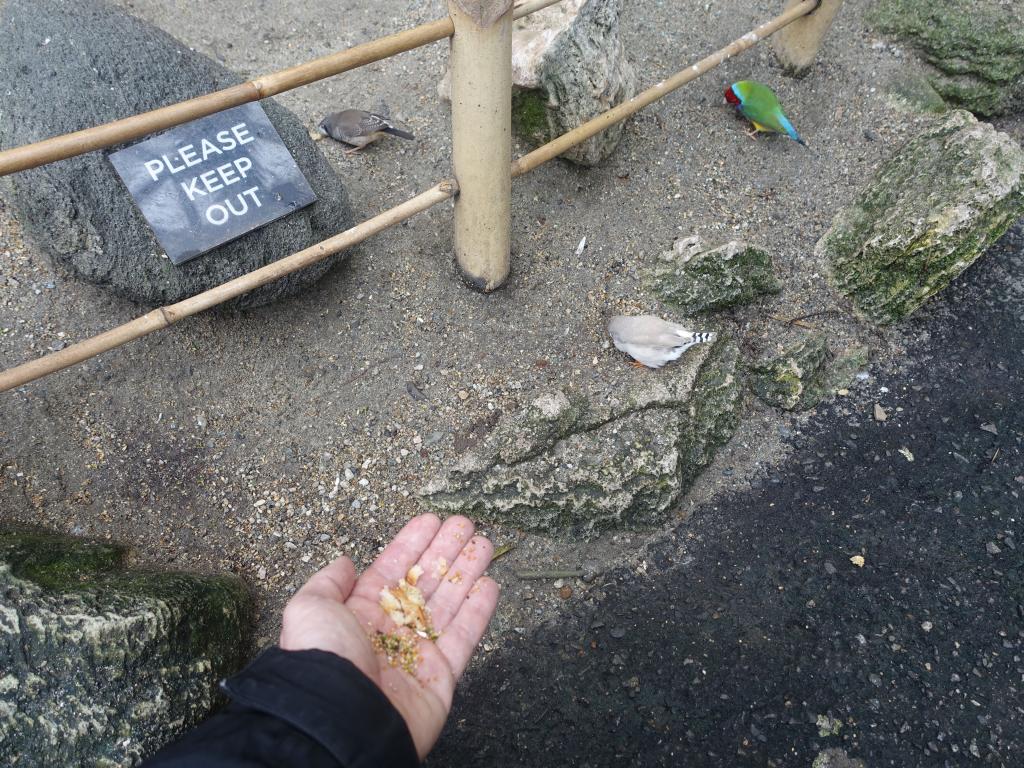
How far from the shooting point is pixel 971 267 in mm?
3410

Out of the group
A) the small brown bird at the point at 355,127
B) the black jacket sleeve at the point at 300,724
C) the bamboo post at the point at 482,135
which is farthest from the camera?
the small brown bird at the point at 355,127

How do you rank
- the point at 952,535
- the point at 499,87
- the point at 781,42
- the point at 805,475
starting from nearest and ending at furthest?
the point at 499,87
the point at 952,535
the point at 805,475
the point at 781,42

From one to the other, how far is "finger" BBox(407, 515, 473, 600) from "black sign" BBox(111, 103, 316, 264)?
144 cm

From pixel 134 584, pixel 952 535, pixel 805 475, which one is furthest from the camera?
pixel 805 475

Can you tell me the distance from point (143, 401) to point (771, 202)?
9.97ft

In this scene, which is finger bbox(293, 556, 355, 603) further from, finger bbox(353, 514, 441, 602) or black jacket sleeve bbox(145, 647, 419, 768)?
black jacket sleeve bbox(145, 647, 419, 768)

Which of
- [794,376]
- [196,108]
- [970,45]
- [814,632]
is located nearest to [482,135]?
[196,108]

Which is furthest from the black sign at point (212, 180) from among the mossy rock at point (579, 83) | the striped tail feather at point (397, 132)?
the mossy rock at point (579, 83)

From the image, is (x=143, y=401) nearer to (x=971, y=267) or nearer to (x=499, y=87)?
(x=499, y=87)

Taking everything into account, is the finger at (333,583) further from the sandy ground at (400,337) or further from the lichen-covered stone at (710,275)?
the lichen-covered stone at (710,275)

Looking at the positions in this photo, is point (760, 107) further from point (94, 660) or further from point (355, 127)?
point (94, 660)

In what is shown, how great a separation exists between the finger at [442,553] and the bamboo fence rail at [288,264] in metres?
1.09

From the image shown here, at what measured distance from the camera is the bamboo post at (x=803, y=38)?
3.67m

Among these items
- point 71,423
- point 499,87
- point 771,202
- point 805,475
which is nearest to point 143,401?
point 71,423
